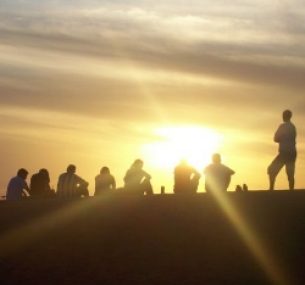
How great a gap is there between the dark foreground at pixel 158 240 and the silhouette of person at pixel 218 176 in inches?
47.3

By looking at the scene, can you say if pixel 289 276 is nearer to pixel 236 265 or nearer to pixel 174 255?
pixel 236 265

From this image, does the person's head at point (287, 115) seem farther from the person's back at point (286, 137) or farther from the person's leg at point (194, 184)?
the person's leg at point (194, 184)

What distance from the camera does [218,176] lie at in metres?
29.7

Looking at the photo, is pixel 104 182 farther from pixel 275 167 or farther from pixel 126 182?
pixel 275 167

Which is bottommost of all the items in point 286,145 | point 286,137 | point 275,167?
A: point 275,167

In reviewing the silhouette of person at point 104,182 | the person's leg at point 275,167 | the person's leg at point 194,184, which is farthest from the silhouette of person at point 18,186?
the person's leg at point 275,167

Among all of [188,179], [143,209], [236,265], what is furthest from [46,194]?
[236,265]

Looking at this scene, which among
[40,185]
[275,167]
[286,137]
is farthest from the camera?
[40,185]

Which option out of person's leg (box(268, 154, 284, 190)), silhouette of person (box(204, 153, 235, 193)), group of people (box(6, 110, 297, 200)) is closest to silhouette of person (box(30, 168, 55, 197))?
group of people (box(6, 110, 297, 200))

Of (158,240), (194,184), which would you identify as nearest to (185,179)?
(194,184)

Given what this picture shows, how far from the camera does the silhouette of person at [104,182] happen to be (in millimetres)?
32094

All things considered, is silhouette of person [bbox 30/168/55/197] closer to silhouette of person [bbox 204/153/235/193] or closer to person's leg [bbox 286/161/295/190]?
silhouette of person [bbox 204/153/235/193]

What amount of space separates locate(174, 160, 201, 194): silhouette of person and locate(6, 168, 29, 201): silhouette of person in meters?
4.66

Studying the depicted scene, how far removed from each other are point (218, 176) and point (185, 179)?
7.42 feet
